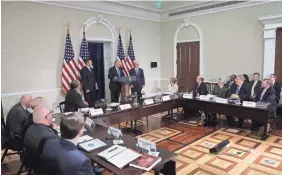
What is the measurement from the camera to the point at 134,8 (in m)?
7.02

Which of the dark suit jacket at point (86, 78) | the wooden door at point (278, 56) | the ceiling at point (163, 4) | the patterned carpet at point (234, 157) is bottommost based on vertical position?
the patterned carpet at point (234, 157)

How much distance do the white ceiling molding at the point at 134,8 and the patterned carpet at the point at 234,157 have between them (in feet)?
11.9

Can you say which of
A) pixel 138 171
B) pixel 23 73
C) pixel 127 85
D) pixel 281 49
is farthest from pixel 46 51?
pixel 281 49

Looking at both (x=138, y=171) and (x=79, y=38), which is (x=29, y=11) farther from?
(x=138, y=171)

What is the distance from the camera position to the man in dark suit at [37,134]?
1906mm

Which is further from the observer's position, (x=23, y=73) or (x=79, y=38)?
(x=79, y=38)

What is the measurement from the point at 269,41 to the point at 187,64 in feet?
7.89

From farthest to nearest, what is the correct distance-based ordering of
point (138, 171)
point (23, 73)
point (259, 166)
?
point (23, 73), point (259, 166), point (138, 171)

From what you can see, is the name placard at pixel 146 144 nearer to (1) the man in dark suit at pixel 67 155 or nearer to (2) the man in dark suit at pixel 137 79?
(1) the man in dark suit at pixel 67 155

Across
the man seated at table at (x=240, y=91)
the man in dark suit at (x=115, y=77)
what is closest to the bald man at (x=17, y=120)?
the man in dark suit at (x=115, y=77)

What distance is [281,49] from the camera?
5.54 m

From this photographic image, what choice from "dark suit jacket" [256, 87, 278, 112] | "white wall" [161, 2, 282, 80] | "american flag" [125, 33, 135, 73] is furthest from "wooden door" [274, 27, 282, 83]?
"american flag" [125, 33, 135, 73]

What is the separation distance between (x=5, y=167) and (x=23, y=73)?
2476 millimetres

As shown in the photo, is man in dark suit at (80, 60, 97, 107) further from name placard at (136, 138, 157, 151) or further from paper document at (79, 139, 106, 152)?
name placard at (136, 138, 157, 151)
